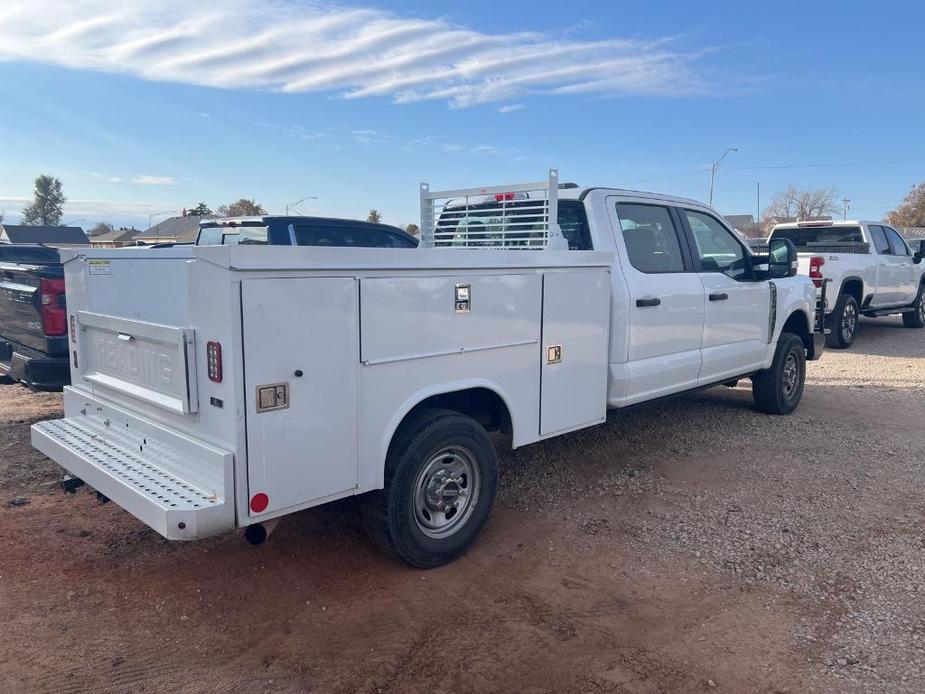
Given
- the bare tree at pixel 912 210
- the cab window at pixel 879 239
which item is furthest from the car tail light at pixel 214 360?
the bare tree at pixel 912 210

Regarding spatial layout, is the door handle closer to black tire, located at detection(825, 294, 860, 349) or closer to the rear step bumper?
the rear step bumper

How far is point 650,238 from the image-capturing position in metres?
5.66

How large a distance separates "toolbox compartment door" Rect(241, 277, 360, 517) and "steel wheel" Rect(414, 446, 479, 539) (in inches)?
21.9

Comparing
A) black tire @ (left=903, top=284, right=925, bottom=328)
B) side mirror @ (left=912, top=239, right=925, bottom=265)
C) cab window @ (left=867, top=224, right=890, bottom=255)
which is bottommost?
black tire @ (left=903, top=284, right=925, bottom=328)

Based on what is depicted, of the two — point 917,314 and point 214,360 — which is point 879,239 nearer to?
point 917,314

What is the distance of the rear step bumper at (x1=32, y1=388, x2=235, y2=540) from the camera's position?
10.2 feet

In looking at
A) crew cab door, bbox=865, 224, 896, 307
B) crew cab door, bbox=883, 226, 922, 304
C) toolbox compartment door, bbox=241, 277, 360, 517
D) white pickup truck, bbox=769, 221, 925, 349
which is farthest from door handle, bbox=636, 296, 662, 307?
crew cab door, bbox=883, 226, 922, 304

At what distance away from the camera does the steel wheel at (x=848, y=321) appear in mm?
12727

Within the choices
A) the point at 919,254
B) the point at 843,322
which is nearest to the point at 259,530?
the point at 843,322

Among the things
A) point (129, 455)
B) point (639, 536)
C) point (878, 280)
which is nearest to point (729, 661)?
point (639, 536)

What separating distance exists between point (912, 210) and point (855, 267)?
46.8 meters

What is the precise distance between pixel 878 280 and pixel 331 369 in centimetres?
1304

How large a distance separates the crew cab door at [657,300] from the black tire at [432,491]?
1.53 metres

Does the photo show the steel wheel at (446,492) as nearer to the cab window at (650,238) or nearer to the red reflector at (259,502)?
the red reflector at (259,502)
